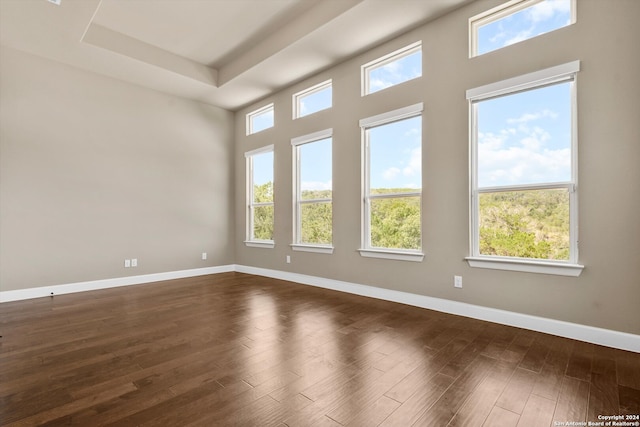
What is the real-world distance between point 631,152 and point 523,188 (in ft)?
2.50

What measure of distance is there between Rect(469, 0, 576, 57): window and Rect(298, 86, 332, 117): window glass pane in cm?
212

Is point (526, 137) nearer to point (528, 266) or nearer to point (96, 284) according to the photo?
point (528, 266)

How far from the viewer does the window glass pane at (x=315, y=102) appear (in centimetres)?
484

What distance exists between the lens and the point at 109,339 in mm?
2705

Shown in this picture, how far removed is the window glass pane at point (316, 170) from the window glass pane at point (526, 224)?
226 cm

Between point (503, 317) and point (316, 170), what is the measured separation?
319cm

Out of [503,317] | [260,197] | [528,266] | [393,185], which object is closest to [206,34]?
[260,197]

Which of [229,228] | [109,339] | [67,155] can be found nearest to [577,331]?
[109,339]

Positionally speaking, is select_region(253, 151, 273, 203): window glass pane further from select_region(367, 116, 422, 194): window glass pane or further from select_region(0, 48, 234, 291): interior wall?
select_region(367, 116, 422, 194): window glass pane

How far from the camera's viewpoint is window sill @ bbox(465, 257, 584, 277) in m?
2.68

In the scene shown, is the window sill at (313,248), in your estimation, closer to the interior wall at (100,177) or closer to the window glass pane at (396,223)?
the window glass pane at (396,223)

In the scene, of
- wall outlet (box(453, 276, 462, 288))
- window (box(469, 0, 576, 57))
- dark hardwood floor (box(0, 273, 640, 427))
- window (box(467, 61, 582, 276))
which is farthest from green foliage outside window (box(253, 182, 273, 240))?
window (box(469, 0, 576, 57))

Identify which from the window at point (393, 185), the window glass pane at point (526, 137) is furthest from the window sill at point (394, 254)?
the window glass pane at point (526, 137)

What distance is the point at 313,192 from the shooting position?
506 cm
